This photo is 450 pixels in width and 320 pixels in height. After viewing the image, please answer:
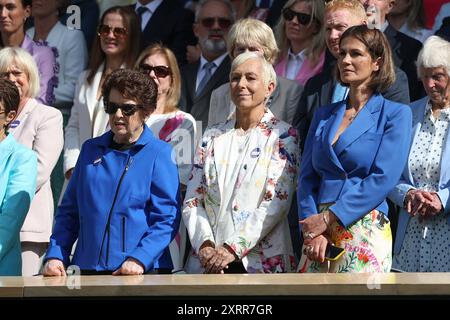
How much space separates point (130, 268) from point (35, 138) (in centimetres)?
175

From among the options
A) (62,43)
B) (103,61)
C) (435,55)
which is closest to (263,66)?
(435,55)

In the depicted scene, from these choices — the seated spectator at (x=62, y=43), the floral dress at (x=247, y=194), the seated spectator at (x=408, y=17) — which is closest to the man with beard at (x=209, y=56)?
the seated spectator at (x=62, y=43)

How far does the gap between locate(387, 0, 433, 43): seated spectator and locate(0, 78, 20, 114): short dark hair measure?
2507 mm

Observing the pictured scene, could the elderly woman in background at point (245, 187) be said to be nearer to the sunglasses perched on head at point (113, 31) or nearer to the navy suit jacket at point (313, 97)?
the navy suit jacket at point (313, 97)

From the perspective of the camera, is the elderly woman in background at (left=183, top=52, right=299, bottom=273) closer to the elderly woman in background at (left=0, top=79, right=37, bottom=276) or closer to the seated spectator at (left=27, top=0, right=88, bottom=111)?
the elderly woman in background at (left=0, top=79, right=37, bottom=276)

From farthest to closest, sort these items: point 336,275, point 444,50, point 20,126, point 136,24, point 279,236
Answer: point 136,24 → point 20,126 → point 444,50 → point 279,236 → point 336,275

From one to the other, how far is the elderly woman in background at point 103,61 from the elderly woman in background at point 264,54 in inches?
33.8

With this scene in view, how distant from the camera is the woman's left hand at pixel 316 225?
6.17m

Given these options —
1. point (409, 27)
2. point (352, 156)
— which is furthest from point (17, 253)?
point (409, 27)

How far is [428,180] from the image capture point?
274 inches

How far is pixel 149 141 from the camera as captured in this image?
21.0ft

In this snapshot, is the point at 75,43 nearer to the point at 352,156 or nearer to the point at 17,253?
the point at 17,253

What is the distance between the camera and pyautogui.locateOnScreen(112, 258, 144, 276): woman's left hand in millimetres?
6023

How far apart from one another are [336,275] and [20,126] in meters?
2.70
